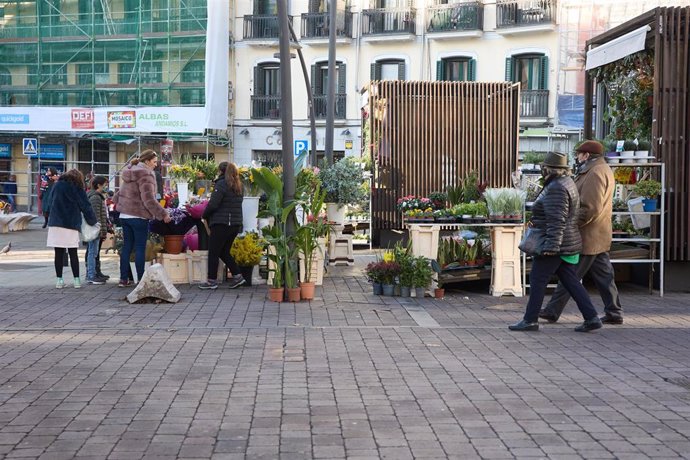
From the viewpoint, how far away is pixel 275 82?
37.5 m

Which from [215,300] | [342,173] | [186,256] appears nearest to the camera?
[215,300]

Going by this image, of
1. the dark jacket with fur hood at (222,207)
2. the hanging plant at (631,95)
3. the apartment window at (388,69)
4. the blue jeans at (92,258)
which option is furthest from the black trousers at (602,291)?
the apartment window at (388,69)

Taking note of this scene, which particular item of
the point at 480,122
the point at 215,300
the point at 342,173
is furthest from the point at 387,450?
the point at 480,122

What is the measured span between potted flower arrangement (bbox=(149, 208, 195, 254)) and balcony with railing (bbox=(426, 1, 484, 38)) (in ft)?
75.5

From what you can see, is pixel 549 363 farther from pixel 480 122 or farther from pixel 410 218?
pixel 480 122

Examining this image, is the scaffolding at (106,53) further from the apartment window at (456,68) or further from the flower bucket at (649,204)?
the flower bucket at (649,204)

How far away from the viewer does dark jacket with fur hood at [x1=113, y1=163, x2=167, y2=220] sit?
12125 mm

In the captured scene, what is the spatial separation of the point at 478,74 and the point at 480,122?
55.4ft

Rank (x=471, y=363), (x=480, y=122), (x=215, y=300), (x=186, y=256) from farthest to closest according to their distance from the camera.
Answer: (x=480, y=122) → (x=186, y=256) → (x=215, y=300) → (x=471, y=363)

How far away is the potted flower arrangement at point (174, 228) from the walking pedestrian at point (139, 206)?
500mm

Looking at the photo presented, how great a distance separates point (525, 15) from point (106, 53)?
53.9 feet

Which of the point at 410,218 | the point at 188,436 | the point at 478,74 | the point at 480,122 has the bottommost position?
the point at 188,436

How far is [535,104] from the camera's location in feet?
109

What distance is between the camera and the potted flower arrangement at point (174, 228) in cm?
1292
